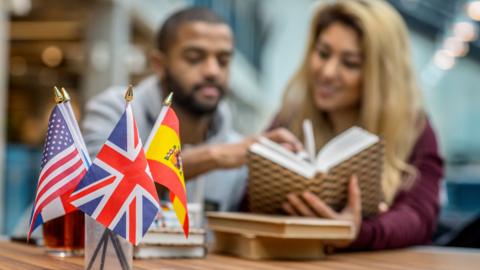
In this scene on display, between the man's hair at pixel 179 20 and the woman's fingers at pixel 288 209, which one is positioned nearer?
the woman's fingers at pixel 288 209

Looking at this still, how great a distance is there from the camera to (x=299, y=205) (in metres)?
1.62

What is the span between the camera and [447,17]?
11.0 metres

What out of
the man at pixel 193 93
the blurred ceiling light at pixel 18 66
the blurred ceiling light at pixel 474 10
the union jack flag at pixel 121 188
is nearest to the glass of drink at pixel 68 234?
the union jack flag at pixel 121 188

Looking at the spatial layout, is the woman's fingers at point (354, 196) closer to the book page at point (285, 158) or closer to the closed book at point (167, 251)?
the book page at point (285, 158)

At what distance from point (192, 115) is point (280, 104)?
463 millimetres

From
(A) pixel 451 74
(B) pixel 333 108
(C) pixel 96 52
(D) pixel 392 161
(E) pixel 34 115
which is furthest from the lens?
(E) pixel 34 115

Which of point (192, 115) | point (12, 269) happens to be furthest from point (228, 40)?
point (12, 269)

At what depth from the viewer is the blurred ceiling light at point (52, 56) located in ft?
37.7

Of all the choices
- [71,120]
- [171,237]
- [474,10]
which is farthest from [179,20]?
[474,10]

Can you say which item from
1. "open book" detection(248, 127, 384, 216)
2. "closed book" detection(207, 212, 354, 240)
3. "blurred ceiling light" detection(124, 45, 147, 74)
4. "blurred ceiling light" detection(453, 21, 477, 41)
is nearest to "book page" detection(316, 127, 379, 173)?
"open book" detection(248, 127, 384, 216)

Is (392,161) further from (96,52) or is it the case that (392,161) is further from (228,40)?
(96,52)

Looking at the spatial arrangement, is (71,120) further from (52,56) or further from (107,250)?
(52,56)

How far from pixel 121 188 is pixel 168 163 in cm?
9

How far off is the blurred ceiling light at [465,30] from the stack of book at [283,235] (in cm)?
1017
